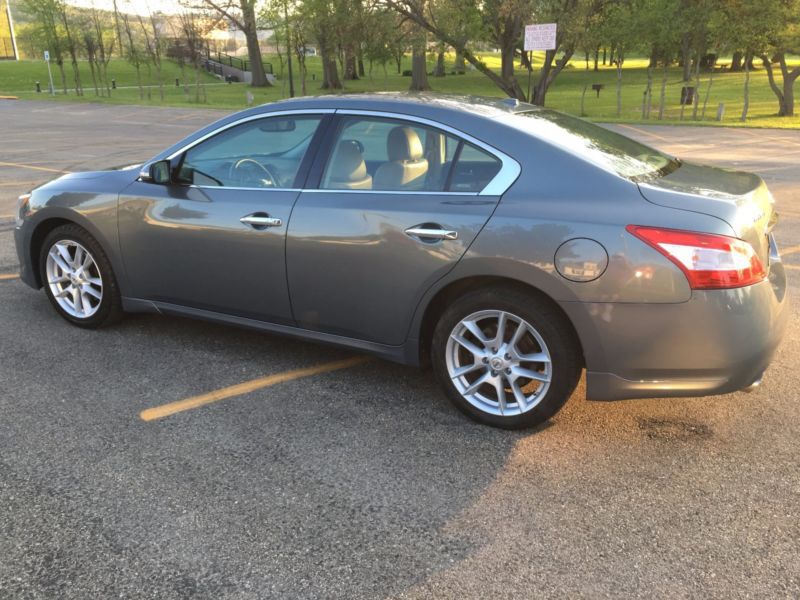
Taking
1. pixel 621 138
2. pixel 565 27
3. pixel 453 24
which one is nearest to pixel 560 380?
pixel 621 138

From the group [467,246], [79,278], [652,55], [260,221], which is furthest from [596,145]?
[652,55]

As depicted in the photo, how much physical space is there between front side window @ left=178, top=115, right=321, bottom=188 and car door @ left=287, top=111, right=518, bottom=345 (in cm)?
25

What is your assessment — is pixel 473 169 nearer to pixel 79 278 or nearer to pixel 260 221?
pixel 260 221

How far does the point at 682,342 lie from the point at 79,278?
3.88 metres

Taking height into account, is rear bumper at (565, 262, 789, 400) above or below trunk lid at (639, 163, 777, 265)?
below

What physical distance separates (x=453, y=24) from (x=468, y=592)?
102 feet

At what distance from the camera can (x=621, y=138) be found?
14.0 feet

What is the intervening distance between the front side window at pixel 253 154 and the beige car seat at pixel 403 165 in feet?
1.64

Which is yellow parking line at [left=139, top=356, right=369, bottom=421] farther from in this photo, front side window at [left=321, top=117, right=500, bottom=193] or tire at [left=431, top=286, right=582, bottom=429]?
front side window at [left=321, top=117, right=500, bottom=193]

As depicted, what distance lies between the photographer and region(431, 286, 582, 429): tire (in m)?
3.36

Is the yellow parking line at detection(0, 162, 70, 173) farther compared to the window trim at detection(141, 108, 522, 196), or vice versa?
the yellow parking line at detection(0, 162, 70, 173)

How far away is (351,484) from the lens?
314 centimetres

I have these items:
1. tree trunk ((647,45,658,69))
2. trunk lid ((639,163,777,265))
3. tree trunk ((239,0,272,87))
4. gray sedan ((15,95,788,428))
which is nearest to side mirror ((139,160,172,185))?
gray sedan ((15,95,788,428))

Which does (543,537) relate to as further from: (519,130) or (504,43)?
(504,43)
